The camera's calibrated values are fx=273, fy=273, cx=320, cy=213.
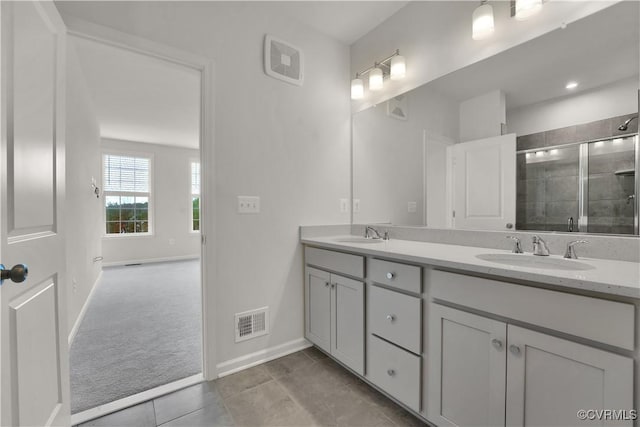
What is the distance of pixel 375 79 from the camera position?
7.07 feet

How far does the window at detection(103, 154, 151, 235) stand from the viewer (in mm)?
5500

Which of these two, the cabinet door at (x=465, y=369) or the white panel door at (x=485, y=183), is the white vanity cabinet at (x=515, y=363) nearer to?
the cabinet door at (x=465, y=369)

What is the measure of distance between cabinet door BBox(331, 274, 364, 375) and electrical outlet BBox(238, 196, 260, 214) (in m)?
0.71

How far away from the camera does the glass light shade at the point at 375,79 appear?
2.14 metres

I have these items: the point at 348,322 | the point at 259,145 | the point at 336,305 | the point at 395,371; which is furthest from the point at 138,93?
the point at 395,371

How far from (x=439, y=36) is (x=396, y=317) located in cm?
179

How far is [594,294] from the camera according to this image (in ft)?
2.74

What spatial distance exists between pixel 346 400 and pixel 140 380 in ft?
4.25

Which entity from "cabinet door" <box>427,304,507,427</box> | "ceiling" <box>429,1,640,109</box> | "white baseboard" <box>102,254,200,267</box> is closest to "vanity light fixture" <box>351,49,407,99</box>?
"ceiling" <box>429,1,640,109</box>

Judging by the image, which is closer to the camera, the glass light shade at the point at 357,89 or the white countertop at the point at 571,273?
the white countertop at the point at 571,273

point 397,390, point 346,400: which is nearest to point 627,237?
point 397,390

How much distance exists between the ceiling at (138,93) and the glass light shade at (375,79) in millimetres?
1280

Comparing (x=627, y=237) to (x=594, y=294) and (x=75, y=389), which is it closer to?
(x=594, y=294)

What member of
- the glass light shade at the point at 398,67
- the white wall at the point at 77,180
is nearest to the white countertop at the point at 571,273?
the glass light shade at the point at 398,67
